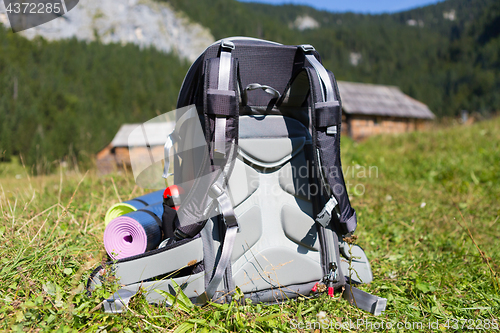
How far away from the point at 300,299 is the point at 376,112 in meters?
→ 17.3

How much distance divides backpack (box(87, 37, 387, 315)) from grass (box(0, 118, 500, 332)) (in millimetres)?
103

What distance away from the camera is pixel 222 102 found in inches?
62.6

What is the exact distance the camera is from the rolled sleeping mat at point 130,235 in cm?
182

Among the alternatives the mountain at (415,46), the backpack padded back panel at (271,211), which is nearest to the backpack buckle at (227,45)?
the backpack padded back panel at (271,211)

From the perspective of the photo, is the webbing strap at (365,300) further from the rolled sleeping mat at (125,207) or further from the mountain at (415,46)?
the mountain at (415,46)

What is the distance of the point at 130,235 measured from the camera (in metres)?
1.91

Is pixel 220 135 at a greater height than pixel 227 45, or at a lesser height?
lesser

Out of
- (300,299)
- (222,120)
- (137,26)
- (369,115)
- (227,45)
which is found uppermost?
(137,26)

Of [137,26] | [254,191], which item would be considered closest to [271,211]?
[254,191]

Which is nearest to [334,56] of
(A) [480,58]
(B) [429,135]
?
(A) [480,58]

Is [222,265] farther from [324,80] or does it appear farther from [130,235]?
[324,80]

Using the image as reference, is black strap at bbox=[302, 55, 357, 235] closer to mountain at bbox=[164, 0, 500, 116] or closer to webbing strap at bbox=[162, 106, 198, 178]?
webbing strap at bbox=[162, 106, 198, 178]

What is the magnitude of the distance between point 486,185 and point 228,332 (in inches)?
173

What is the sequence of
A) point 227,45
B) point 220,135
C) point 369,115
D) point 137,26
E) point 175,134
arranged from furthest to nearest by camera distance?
point 137,26 < point 369,115 < point 175,134 < point 227,45 < point 220,135
